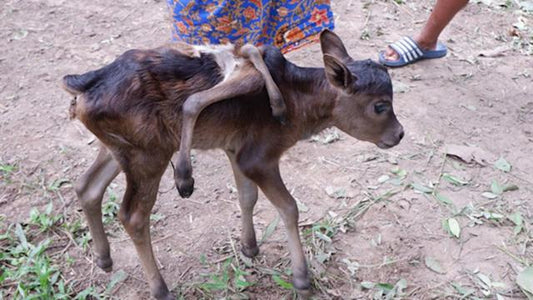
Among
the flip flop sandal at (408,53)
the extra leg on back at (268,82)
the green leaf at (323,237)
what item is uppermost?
the extra leg on back at (268,82)

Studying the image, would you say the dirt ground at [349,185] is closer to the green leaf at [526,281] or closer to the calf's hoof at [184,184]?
the green leaf at [526,281]

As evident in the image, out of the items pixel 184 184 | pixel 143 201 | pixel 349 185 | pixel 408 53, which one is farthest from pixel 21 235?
pixel 408 53

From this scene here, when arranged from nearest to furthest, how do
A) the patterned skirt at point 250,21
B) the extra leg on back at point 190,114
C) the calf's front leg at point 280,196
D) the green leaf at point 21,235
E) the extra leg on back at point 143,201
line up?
the extra leg on back at point 190,114
the extra leg on back at point 143,201
the calf's front leg at point 280,196
the patterned skirt at point 250,21
the green leaf at point 21,235

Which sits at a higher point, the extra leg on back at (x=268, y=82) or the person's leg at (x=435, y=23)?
the extra leg on back at (x=268, y=82)

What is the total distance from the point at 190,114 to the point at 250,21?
1.25m

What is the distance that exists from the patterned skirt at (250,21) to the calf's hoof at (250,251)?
1.27 m

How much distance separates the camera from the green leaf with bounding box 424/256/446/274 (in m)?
3.33

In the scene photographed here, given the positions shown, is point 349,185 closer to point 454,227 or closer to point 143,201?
point 454,227

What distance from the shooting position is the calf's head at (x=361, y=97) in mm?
2789

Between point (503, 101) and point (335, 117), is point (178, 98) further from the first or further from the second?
point (503, 101)

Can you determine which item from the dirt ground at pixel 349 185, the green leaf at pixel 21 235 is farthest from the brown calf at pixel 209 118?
the green leaf at pixel 21 235

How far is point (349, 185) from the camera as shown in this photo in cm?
398

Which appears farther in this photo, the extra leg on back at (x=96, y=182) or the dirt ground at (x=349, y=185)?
the dirt ground at (x=349, y=185)

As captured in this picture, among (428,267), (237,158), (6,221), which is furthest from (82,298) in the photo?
(428,267)
